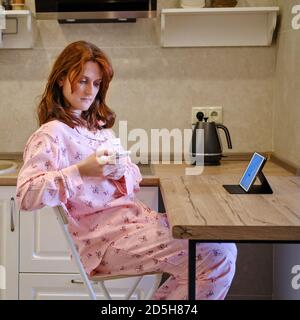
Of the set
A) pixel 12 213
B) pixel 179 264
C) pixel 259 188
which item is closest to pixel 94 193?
pixel 179 264

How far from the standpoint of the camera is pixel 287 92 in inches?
104

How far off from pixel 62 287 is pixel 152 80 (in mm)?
1084

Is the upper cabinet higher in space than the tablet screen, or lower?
higher

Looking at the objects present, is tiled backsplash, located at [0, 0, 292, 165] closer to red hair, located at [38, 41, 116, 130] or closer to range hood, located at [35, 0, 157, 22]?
range hood, located at [35, 0, 157, 22]

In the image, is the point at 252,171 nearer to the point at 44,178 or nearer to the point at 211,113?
the point at 44,178

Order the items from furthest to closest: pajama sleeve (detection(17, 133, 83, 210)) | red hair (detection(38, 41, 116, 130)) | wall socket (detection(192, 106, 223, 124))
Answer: wall socket (detection(192, 106, 223, 124)) < red hair (detection(38, 41, 116, 130)) < pajama sleeve (detection(17, 133, 83, 210))

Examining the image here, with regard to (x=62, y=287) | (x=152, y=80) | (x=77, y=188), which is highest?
(x=152, y=80)

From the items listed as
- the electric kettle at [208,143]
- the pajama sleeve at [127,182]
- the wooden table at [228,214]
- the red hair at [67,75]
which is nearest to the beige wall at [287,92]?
the electric kettle at [208,143]

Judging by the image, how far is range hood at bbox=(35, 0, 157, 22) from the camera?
2.50m

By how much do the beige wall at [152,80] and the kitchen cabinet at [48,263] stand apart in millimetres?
619

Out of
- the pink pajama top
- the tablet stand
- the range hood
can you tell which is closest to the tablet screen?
the tablet stand

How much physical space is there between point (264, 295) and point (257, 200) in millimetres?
1261

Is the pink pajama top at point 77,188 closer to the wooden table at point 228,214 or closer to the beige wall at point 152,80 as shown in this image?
the wooden table at point 228,214

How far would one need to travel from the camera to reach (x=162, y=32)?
8.87 ft
